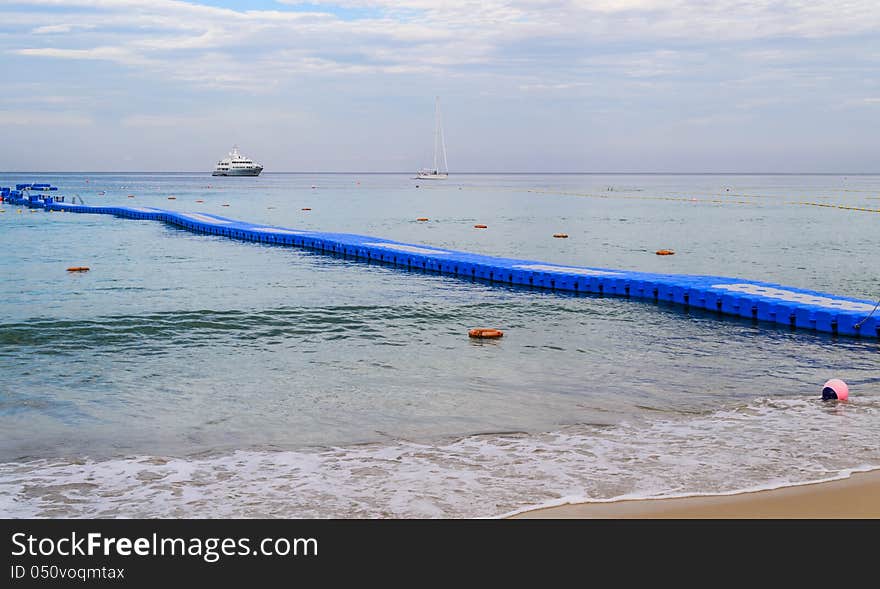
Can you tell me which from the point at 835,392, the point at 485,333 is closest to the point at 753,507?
the point at 835,392

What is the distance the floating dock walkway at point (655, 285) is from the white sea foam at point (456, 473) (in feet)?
29.2

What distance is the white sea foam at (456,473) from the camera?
30.6ft

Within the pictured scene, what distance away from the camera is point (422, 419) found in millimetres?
13062

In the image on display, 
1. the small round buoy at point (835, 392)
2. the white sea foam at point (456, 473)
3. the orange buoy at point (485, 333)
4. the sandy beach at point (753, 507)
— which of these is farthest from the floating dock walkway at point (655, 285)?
the sandy beach at point (753, 507)

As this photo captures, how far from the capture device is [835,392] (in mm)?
13914

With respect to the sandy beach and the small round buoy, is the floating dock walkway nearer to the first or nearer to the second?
the small round buoy

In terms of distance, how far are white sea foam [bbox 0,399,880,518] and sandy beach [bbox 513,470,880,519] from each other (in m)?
0.23

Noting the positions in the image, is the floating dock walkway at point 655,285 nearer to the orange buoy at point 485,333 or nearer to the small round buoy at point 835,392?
the small round buoy at point 835,392

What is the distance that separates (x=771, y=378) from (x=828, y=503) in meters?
7.29

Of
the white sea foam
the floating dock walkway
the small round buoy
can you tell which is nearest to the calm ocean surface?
the white sea foam

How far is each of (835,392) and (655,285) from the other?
12273 millimetres

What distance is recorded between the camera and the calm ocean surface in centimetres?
994

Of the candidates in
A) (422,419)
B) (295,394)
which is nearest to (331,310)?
(295,394)
